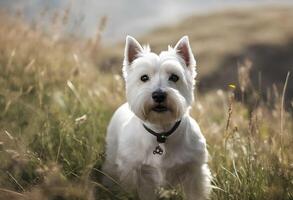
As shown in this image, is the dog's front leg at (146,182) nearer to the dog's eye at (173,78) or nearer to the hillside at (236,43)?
the dog's eye at (173,78)

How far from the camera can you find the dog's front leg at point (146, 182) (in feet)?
16.1

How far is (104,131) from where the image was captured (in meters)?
6.22

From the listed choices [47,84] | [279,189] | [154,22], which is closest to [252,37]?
[154,22]

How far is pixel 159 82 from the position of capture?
461 cm

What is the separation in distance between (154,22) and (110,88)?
1828cm

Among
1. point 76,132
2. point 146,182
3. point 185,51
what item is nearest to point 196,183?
point 146,182

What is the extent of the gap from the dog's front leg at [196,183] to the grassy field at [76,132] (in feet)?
0.32

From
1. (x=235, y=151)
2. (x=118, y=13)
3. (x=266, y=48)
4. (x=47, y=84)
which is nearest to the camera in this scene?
(x=235, y=151)

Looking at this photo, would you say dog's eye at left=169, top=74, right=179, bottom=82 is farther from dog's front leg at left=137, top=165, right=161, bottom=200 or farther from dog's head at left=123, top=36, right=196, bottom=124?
dog's front leg at left=137, top=165, right=161, bottom=200

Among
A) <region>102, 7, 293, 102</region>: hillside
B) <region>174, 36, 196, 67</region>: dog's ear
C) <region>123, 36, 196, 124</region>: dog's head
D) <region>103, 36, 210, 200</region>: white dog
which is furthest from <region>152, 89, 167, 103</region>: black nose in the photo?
<region>102, 7, 293, 102</region>: hillside

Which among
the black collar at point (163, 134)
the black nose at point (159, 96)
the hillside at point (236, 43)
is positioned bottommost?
the hillside at point (236, 43)

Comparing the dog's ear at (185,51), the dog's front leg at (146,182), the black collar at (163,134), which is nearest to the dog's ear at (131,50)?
A: the dog's ear at (185,51)

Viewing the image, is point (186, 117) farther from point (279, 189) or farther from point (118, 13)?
point (118, 13)

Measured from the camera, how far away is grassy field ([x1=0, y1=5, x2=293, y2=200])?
433cm
